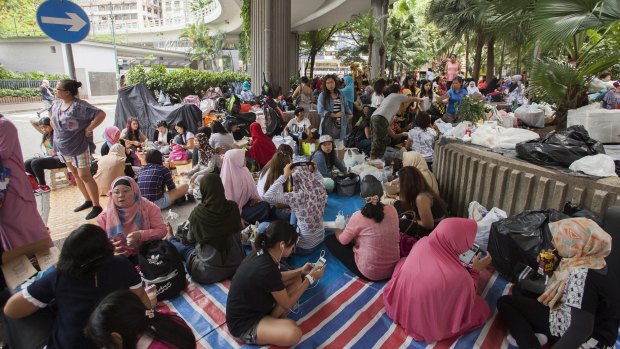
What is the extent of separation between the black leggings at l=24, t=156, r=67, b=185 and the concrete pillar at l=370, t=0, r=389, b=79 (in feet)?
41.6

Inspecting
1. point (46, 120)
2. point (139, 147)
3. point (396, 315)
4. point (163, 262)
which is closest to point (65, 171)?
point (46, 120)

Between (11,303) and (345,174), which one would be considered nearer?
(11,303)

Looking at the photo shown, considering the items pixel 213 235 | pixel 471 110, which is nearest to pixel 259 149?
pixel 213 235

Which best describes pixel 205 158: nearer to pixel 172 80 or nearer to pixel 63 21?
pixel 63 21

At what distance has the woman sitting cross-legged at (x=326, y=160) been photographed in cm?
536

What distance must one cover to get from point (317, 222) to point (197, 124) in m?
5.58

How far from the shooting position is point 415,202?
3.72 m

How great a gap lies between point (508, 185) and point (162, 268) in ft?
11.9

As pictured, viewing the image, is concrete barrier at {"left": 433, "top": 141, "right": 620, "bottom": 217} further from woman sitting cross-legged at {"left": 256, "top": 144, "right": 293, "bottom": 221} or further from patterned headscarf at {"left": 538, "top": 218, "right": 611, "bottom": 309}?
woman sitting cross-legged at {"left": 256, "top": 144, "right": 293, "bottom": 221}

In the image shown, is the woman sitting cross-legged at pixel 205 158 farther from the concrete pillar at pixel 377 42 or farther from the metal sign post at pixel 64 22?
the concrete pillar at pixel 377 42

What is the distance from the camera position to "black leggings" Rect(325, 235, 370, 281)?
346 centimetres

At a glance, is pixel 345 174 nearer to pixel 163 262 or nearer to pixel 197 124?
A: pixel 163 262

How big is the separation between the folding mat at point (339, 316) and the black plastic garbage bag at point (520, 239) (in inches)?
9.1

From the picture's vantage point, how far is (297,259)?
380cm
